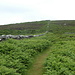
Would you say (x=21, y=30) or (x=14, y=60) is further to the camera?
(x=21, y=30)

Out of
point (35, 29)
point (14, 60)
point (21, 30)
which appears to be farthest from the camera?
point (35, 29)

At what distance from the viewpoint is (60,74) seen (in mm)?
7340

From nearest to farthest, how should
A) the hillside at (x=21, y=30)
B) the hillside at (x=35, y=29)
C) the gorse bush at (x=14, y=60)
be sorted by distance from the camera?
1. the gorse bush at (x=14, y=60)
2. the hillside at (x=21, y=30)
3. the hillside at (x=35, y=29)

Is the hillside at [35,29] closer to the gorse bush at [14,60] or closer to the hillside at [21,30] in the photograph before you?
the hillside at [21,30]

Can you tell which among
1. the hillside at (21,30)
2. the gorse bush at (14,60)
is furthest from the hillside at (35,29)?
the gorse bush at (14,60)

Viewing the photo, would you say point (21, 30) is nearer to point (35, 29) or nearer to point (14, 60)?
point (35, 29)

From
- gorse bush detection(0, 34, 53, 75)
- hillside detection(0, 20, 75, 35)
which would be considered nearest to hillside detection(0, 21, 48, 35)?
hillside detection(0, 20, 75, 35)

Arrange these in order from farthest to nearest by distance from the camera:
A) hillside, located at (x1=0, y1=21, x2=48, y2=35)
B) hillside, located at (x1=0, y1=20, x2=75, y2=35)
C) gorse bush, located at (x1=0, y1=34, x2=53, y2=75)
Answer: hillside, located at (x1=0, y1=20, x2=75, y2=35) < hillside, located at (x1=0, y1=21, x2=48, y2=35) < gorse bush, located at (x1=0, y1=34, x2=53, y2=75)

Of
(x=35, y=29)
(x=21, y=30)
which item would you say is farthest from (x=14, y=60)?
(x=35, y=29)

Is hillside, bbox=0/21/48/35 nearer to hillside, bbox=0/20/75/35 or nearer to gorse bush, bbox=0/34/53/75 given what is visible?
hillside, bbox=0/20/75/35

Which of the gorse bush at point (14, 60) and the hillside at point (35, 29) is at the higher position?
the hillside at point (35, 29)

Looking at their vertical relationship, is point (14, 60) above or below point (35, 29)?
below

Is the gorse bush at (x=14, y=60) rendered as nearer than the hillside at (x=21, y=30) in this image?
Yes

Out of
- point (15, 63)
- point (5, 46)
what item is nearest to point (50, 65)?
point (15, 63)
